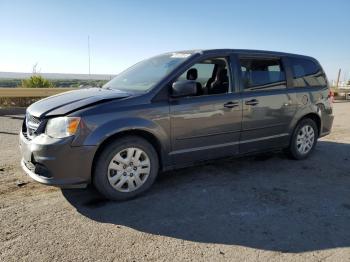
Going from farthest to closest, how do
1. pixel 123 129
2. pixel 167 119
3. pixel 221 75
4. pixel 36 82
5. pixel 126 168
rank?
1. pixel 36 82
2. pixel 221 75
3. pixel 167 119
4. pixel 126 168
5. pixel 123 129

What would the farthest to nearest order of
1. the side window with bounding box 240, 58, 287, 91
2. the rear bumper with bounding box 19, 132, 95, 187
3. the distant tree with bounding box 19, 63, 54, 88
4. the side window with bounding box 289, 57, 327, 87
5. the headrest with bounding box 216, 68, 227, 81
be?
the distant tree with bounding box 19, 63, 54, 88 → the side window with bounding box 289, 57, 327, 87 → the side window with bounding box 240, 58, 287, 91 → the headrest with bounding box 216, 68, 227, 81 → the rear bumper with bounding box 19, 132, 95, 187

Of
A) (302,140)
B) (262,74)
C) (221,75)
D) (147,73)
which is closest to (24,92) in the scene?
(147,73)

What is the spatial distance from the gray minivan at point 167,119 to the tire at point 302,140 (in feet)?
0.06

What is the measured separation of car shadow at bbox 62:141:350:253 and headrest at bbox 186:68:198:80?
4.66ft

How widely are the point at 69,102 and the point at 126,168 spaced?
40.4 inches

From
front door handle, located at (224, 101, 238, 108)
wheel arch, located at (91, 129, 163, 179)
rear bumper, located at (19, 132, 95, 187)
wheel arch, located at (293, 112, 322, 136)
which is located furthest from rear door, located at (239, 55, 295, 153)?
rear bumper, located at (19, 132, 95, 187)

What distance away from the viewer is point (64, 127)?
3.78 meters

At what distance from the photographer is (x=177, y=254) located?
→ 305 centimetres

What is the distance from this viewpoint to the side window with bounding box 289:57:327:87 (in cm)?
602

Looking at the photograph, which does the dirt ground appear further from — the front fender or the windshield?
the windshield

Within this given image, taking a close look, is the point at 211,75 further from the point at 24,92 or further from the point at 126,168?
the point at 24,92

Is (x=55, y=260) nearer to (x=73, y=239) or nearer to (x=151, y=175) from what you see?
(x=73, y=239)

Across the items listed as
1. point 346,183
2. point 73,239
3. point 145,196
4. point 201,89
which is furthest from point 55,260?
point 346,183

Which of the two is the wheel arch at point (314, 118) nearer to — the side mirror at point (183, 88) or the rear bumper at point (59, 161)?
the side mirror at point (183, 88)
